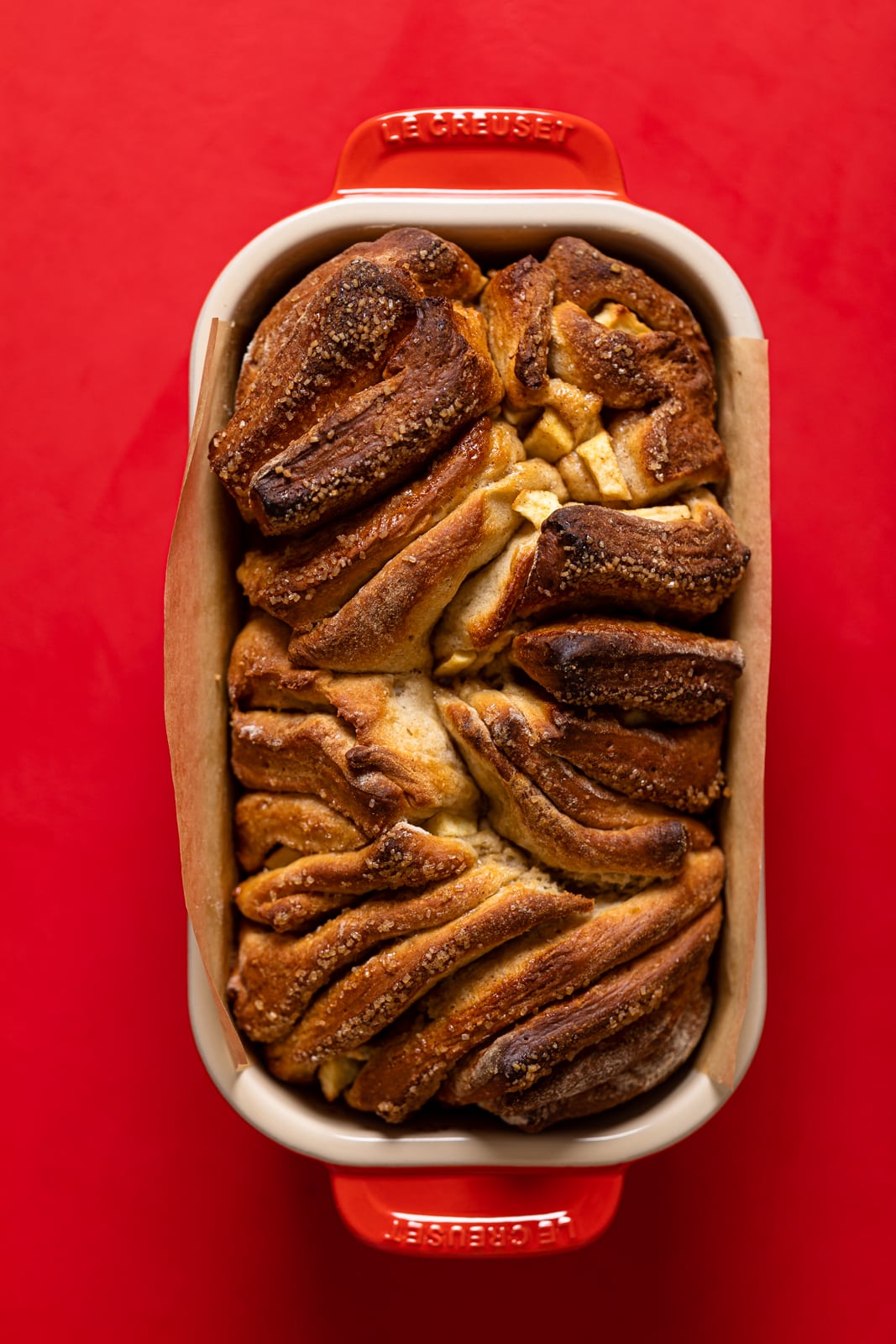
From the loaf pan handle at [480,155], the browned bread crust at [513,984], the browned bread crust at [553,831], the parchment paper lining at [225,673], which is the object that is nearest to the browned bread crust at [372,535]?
the parchment paper lining at [225,673]

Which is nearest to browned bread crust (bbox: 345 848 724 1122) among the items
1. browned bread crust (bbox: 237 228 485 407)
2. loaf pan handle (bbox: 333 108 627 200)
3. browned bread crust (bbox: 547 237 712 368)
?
browned bread crust (bbox: 547 237 712 368)

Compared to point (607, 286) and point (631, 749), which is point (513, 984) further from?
point (607, 286)

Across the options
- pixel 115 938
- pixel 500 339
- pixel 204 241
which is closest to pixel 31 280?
pixel 204 241

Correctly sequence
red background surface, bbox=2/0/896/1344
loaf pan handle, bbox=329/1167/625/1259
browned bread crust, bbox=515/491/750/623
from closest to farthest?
browned bread crust, bbox=515/491/750/623 < loaf pan handle, bbox=329/1167/625/1259 < red background surface, bbox=2/0/896/1344

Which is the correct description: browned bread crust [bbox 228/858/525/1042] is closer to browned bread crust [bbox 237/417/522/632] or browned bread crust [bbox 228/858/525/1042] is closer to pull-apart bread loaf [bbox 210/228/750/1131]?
pull-apart bread loaf [bbox 210/228/750/1131]

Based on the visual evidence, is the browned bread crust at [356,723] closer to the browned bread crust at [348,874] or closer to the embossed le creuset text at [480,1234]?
the browned bread crust at [348,874]

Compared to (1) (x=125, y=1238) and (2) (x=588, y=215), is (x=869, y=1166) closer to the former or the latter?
(1) (x=125, y=1238)
